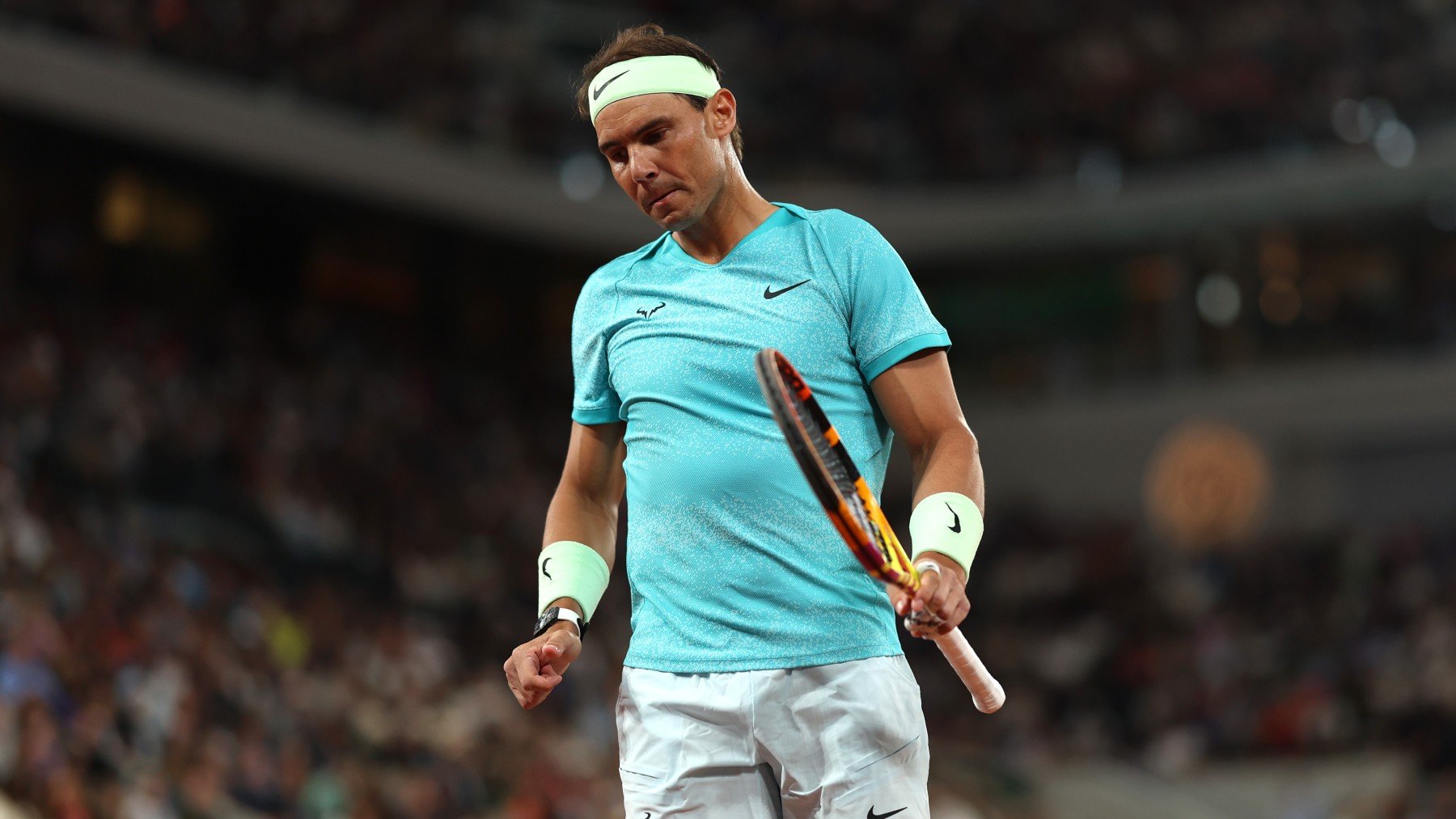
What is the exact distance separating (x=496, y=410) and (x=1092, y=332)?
825cm

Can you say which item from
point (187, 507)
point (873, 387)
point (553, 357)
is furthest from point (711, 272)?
point (553, 357)

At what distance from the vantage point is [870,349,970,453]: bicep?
2.95 metres

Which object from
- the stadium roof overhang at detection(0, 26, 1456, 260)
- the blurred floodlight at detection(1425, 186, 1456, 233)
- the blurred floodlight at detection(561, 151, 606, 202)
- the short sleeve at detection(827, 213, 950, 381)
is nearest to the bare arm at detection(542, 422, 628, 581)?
the short sleeve at detection(827, 213, 950, 381)

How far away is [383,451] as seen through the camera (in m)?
16.4

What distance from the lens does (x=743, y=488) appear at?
2.90 m

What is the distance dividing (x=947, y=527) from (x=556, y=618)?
0.74 metres

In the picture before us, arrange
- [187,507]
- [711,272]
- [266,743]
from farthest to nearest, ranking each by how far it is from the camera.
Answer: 1. [187,507]
2. [266,743]
3. [711,272]

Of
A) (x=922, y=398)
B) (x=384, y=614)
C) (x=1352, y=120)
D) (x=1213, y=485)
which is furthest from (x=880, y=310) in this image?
(x=1213, y=485)

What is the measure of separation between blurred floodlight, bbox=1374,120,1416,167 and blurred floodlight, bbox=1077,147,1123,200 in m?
3.09

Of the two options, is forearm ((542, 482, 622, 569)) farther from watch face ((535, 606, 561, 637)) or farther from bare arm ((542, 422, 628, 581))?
watch face ((535, 606, 561, 637))

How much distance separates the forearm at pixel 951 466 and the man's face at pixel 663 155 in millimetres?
579

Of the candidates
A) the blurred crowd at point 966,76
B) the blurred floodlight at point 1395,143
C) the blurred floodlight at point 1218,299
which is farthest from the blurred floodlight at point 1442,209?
the blurred floodlight at point 1218,299

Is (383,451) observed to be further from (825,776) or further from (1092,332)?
(825,776)

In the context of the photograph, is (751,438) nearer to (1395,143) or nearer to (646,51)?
(646,51)
